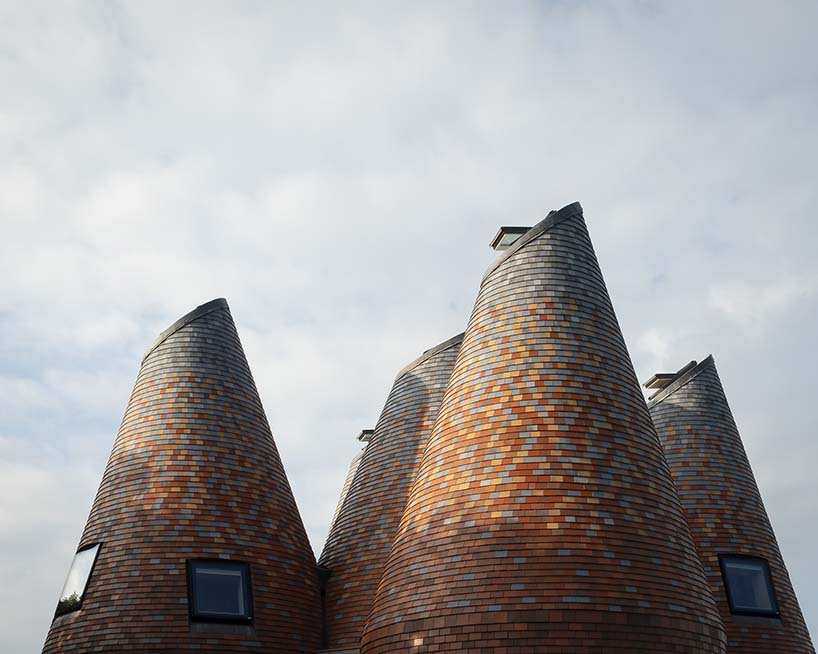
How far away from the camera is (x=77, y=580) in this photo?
1873 cm

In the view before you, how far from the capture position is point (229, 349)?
71.0 feet

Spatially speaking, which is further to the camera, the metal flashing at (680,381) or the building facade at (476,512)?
the metal flashing at (680,381)

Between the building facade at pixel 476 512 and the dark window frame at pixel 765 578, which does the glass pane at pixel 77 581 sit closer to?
the building facade at pixel 476 512

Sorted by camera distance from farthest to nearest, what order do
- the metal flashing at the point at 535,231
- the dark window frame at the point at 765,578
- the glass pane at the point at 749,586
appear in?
the glass pane at the point at 749,586, the dark window frame at the point at 765,578, the metal flashing at the point at 535,231

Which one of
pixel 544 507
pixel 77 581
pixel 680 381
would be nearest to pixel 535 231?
pixel 544 507

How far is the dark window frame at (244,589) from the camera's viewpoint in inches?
692

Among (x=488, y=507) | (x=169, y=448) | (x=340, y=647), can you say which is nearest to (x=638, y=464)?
(x=488, y=507)

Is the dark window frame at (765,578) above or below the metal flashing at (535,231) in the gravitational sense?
below

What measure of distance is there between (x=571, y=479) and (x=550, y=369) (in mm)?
1988

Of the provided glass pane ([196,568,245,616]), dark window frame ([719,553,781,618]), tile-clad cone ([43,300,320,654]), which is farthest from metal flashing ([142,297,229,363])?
dark window frame ([719,553,781,618])

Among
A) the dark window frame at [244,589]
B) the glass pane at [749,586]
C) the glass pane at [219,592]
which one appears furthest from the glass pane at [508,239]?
the glass pane at [219,592]

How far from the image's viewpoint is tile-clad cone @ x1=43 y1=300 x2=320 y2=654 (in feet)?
57.5

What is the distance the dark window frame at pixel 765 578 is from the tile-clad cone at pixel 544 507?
4941 mm

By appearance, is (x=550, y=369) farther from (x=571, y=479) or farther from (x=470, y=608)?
(x=470, y=608)
